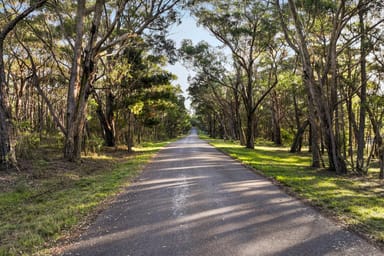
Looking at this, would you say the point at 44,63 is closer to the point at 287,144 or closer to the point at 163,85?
the point at 163,85

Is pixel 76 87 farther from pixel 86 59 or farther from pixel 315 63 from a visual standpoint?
pixel 315 63

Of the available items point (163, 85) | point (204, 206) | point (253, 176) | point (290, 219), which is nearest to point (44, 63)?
point (163, 85)

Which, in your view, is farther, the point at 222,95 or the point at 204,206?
the point at 222,95

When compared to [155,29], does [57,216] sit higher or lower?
lower

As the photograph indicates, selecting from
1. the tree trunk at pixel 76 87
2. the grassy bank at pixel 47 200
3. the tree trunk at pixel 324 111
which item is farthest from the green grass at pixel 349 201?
the tree trunk at pixel 76 87

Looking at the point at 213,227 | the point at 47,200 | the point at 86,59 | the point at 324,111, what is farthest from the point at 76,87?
the point at 324,111

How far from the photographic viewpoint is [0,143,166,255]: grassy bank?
4496 millimetres

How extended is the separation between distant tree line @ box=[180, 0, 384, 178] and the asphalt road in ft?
23.7

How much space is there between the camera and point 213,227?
477 centimetres

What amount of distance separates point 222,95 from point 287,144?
12.9 metres

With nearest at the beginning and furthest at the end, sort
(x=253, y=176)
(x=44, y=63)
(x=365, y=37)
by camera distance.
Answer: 1. (x=253, y=176)
2. (x=365, y=37)
3. (x=44, y=63)

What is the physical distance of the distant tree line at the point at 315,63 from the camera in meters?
12.3

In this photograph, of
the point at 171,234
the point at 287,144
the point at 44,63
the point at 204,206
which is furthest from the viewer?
the point at 287,144

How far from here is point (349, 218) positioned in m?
5.37
